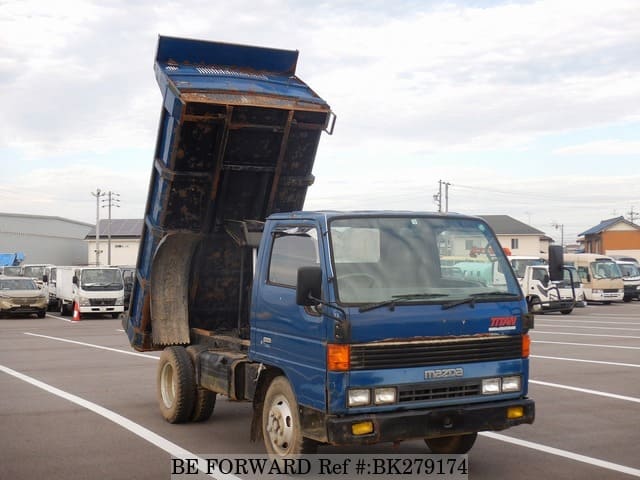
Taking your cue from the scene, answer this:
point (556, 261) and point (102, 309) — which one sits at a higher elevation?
point (556, 261)

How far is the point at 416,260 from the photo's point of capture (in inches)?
265

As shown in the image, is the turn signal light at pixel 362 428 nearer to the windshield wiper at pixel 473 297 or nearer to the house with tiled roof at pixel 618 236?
the windshield wiper at pixel 473 297

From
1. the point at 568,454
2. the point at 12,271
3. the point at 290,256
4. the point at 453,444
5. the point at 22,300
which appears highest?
the point at 12,271

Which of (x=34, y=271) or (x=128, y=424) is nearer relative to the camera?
(x=128, y=424)

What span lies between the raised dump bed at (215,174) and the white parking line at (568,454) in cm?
291

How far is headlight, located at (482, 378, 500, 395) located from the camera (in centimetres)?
653

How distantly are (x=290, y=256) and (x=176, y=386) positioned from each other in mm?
2792

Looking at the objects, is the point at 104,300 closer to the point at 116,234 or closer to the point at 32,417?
the point at 32,417

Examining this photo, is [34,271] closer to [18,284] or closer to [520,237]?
[18,284]

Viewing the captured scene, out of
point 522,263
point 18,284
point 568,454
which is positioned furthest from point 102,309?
point 568,454

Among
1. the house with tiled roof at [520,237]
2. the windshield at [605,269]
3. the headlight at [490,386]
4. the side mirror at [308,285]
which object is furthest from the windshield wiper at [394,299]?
the house with tiled roof at [520,237]

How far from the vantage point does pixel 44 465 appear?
287 inches

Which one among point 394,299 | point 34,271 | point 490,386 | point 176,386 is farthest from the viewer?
point 34,271

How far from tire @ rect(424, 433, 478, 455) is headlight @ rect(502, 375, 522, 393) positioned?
2.89ft
